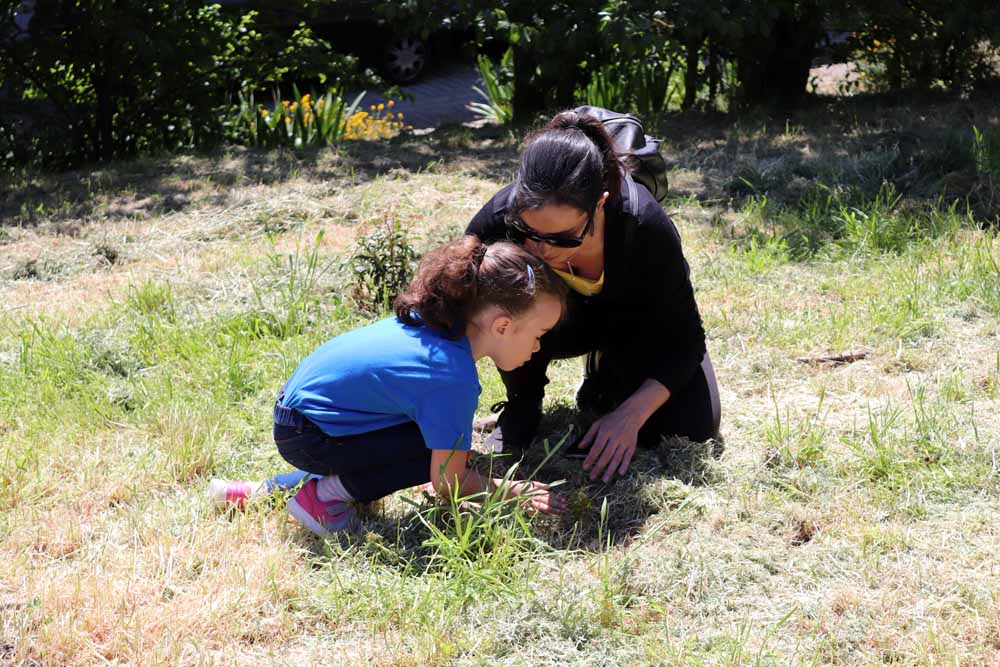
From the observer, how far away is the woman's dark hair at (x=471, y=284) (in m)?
2.83

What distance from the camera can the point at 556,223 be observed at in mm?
2953

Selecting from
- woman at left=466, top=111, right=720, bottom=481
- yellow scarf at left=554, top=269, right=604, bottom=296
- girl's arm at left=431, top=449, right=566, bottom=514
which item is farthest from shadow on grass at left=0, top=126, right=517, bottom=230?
girl's arm at left=431, top=449, right=566, bottom=514

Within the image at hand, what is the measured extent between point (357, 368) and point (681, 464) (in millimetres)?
1121

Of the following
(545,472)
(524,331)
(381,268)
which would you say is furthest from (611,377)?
(381,268)

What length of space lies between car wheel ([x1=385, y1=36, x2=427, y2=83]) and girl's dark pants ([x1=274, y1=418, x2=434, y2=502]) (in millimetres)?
9092

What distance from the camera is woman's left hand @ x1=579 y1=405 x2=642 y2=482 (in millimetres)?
3250

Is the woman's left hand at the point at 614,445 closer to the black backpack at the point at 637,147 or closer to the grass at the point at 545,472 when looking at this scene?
the grass at the point at 545,472

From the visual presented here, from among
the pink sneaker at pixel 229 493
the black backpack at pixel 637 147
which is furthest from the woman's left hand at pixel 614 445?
the pink sneaker at pixel 229 493

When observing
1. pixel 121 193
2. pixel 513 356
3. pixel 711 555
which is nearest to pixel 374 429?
pixel 513 356

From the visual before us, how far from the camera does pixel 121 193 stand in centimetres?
660

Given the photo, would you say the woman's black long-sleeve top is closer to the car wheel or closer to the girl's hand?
the girl's hand

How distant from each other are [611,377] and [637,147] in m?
0.79

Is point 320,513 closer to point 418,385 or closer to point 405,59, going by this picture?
point 418,385

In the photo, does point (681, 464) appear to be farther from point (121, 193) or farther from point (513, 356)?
point (121, 193)
